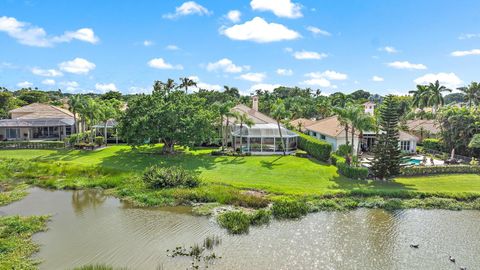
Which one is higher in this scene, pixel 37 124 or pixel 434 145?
pixel 37 124

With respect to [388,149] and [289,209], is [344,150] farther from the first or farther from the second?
[289,209]

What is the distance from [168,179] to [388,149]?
17.5m

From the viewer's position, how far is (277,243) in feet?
52.5

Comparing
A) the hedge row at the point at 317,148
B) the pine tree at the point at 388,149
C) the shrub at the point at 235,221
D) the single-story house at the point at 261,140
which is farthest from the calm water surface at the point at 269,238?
the single-story house at the point at 261,140

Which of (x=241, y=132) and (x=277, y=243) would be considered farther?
(x=241, y=132)

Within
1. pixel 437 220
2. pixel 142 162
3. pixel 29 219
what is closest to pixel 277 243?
pixel 437 220

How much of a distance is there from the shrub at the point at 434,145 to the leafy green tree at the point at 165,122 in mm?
27776

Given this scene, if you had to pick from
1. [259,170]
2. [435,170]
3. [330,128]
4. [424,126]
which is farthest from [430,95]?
[259,170]

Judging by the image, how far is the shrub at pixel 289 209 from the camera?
1961cm

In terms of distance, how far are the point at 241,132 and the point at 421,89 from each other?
4454 cm

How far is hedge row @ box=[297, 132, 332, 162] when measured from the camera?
1321 inches

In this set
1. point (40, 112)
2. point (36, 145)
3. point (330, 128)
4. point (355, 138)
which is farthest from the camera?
point (40, 112)

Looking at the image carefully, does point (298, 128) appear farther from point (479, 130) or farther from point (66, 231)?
point (66, 231)

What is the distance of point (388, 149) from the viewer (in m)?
26.7
